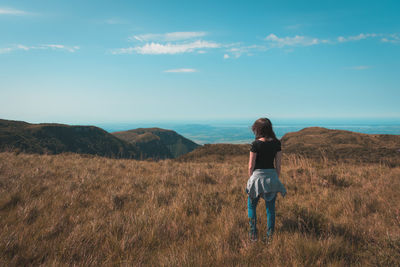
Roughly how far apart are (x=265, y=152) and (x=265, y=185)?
533 millimetres

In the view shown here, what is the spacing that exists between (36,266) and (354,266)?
4.00 meters

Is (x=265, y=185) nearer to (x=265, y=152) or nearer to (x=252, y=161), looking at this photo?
(x=252, y=161)

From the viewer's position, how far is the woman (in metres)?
3.30

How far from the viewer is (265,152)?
3391 millimetres

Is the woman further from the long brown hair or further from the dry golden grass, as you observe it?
the dry golden grass

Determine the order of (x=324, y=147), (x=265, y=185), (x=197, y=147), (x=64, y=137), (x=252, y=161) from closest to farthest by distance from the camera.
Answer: (x=265, y=185) < (x=252, y=161) < (x=324, y=147) < (x=197, y=147) < (x=64, y=137)

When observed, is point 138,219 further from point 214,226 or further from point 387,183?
point 387,183

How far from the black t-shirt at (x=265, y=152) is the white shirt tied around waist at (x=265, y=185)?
0.10 m

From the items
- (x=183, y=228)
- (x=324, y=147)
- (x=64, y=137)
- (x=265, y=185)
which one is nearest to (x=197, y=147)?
(x=324, y=147)

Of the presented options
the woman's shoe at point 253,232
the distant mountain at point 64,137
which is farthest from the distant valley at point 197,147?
the woman's shoe at point 253,232

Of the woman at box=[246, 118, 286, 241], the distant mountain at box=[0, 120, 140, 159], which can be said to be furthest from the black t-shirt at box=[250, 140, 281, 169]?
the distant mountain at box=[0, 120, 140, 159]

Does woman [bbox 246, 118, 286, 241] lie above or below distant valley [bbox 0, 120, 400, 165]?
above

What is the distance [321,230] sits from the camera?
3.58 metres

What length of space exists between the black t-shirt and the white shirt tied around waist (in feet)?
0.33
